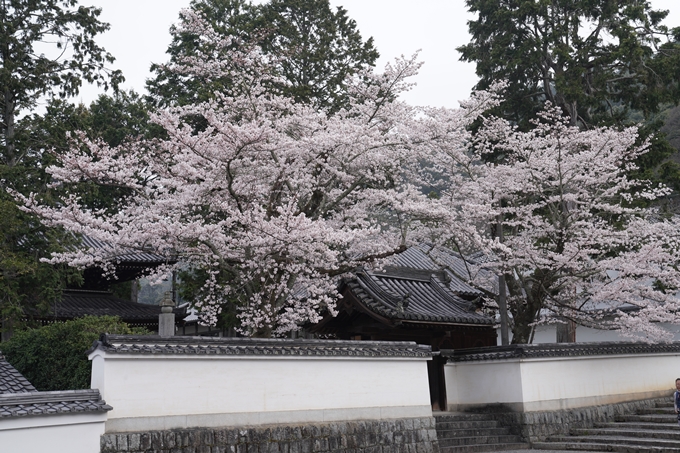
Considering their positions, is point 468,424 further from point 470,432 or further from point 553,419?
point 553,419

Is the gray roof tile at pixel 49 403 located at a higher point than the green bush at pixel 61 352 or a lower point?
lower

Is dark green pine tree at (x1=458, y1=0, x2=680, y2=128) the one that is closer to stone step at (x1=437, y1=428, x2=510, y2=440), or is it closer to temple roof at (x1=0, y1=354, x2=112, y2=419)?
stone step at (x1=437, y1=428, x2=510, y2=440)

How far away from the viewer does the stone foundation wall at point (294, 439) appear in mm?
10375

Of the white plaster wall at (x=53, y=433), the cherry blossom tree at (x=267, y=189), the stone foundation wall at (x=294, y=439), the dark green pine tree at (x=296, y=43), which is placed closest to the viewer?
the white plaster wall at (x=53, y=433)

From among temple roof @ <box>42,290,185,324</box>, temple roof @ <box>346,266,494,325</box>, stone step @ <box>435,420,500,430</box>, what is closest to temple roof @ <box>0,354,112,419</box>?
temple roof @ <box>346,266,494,325</box>

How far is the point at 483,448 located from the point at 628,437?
3.84 meters

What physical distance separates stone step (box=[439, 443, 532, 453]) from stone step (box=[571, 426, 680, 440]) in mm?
2013

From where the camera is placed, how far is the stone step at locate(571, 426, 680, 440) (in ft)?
54.1

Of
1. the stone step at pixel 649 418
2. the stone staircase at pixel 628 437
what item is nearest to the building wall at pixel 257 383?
the stone staircase at pixel 628 437

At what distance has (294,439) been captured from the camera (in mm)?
12273

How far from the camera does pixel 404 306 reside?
16.8 metres

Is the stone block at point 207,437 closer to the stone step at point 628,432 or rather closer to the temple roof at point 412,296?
the temple roof at point 412,296

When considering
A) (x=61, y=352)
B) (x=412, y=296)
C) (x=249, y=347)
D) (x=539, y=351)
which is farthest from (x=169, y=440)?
(x=539, y=351)

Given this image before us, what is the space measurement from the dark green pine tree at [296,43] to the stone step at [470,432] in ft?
65.7
